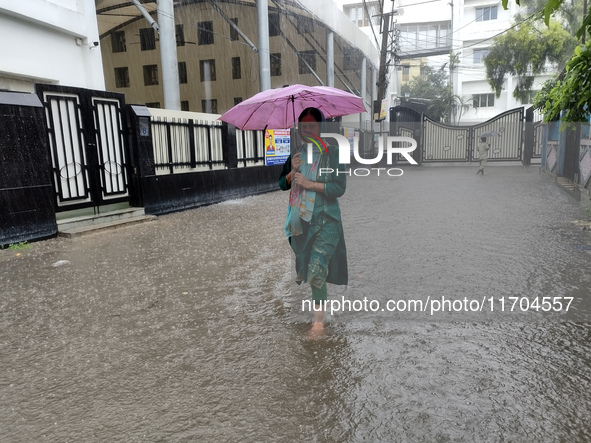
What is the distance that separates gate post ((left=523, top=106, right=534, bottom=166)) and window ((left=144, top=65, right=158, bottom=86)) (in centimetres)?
2454

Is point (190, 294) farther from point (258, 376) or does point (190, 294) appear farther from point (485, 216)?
point (485, 216)

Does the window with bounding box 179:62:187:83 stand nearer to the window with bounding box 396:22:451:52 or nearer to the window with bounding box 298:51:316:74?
the window with bounding box 298:51:316:74

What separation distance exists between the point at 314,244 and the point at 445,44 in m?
51.9

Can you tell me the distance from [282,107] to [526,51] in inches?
1340

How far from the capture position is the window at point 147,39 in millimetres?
32344

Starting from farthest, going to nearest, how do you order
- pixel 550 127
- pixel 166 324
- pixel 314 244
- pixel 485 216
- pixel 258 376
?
pixel 550 127, pixel 485 216, pixel 166 324, pixel 314 244, pixel 258 376

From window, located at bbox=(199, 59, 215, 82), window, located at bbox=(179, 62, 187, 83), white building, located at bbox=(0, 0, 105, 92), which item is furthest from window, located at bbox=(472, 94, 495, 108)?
white building, located at bbox=(0, 0, 105, 92)

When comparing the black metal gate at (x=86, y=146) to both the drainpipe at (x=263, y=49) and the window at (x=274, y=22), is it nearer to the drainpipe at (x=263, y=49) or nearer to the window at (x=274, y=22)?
the drainpipe at (x=263, y=49)

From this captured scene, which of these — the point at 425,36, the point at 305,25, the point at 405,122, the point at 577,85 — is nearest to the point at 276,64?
the point at 305,25

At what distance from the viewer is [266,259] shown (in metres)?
6.26

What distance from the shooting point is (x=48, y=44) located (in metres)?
10.5

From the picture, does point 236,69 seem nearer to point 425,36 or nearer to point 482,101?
point 425,36

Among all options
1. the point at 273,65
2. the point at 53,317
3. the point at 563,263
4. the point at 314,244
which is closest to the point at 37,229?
the point at 53,317

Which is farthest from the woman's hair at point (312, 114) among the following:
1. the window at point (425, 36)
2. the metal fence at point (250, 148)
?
the window at point (425, 36)
